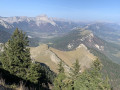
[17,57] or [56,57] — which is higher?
[17,57]

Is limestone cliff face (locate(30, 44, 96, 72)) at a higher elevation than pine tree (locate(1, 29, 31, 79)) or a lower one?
lower

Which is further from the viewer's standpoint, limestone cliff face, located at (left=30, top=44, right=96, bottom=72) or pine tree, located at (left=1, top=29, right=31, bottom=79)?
limestone cliff face, located at (left=30, top=44, right=96, bottom=72)

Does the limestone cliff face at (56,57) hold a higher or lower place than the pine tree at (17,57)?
lower

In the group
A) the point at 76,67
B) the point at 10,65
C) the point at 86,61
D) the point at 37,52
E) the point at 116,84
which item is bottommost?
the point at 116,84

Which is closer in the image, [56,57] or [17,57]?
[17,57]

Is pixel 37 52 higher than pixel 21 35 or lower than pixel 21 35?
lower

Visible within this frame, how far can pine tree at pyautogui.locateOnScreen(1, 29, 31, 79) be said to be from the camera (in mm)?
34562

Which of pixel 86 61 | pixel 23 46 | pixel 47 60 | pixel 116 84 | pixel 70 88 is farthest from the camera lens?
pixel 116 84

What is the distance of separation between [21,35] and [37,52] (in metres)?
127

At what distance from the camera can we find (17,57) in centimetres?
3647

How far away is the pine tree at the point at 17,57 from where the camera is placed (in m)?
34.6

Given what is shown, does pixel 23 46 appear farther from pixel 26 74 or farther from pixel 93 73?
pixel 93 73

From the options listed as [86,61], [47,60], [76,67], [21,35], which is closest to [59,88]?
[21,35]

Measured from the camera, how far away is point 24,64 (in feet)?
120
